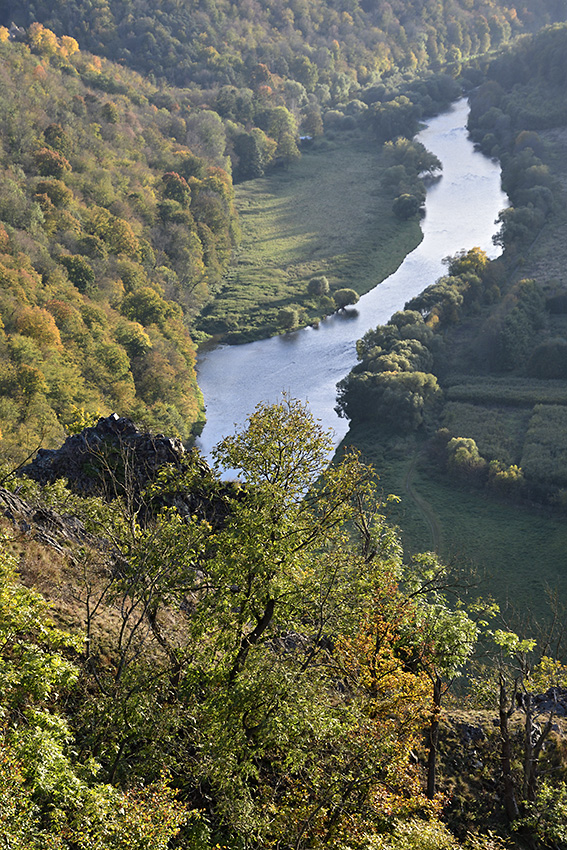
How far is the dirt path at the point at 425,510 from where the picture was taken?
62.4 metres

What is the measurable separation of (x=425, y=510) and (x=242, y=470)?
145 feet

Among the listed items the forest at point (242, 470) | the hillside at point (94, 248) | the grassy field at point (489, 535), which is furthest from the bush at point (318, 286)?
the grassy field at point (489, 535)

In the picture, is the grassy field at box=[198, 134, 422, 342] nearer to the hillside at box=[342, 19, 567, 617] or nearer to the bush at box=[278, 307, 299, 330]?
the bush at box=[278, 307, 299, 330]

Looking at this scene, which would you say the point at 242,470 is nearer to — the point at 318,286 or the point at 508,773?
the point at 508,773

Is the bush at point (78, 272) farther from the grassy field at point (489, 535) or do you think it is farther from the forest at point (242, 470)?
the grassy field at point (489, 535)

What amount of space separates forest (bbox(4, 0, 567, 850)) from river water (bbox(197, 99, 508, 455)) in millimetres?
3490

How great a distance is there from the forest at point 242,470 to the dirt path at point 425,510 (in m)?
1.72

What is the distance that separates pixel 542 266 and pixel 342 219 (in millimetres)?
41923

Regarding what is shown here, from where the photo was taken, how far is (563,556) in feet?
192

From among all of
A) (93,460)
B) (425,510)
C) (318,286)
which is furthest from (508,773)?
(318,286)

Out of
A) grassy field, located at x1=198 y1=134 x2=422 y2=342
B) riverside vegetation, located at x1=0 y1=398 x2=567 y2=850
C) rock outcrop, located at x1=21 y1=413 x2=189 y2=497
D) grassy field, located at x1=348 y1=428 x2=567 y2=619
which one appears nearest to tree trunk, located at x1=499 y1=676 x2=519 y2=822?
riverside vegetation, located at x1=0 y1=398 x2=567 y2=850

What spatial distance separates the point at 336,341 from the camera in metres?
106

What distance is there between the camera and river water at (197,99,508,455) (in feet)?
299

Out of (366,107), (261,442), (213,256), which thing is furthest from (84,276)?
(366,107)
